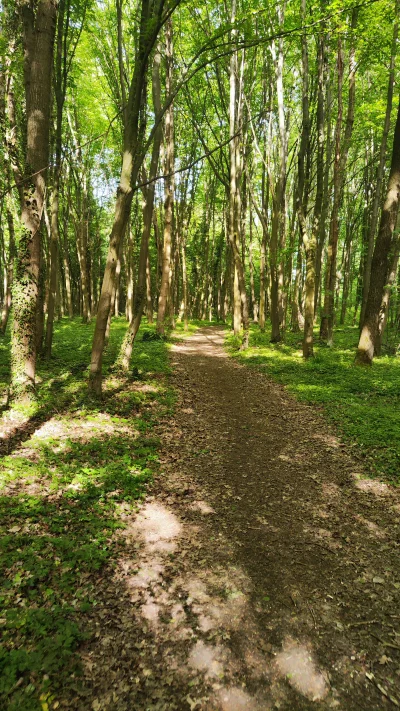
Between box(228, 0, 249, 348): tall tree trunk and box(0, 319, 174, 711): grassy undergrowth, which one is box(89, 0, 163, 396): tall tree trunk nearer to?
box(0, 319, 174, 711): grassy undergrowth

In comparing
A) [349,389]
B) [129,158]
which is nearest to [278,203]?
[349,389]

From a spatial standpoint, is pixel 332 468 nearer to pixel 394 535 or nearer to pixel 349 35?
pixel 394 535

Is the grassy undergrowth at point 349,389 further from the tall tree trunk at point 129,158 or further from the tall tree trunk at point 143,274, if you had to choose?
the tall tree trunk at point 129,158

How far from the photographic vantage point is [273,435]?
7453 mm

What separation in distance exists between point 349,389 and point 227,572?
282 inches

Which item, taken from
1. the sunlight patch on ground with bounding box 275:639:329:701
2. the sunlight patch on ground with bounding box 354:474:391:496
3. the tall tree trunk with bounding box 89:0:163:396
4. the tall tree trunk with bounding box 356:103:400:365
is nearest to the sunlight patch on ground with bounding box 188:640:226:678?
the sunlight patch on ground with bounding box 275:639:329:701

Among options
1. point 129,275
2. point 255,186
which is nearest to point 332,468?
point 129,275

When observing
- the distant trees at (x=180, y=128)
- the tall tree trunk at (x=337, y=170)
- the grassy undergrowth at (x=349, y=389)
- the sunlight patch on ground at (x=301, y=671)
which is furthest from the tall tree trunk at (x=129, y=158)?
the tall tree trunk at (x=337, y=170)

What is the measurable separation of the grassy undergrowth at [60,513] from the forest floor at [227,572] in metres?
0.04

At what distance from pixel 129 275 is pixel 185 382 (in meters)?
14.0

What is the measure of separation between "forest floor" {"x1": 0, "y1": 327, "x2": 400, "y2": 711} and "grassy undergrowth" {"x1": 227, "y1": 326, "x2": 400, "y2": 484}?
0.51m

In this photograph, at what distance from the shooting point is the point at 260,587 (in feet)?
12.4

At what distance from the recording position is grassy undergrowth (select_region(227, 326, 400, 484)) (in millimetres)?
6598

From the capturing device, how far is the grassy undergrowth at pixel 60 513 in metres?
2.88
